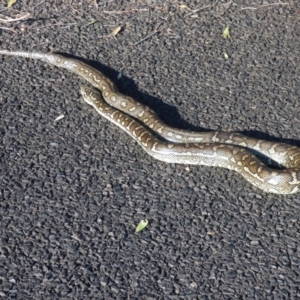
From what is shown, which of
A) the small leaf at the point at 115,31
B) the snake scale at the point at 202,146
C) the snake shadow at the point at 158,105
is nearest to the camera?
the snake scale at the point at 202,146

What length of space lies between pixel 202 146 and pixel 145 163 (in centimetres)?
72

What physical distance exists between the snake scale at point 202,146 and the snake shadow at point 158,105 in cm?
17

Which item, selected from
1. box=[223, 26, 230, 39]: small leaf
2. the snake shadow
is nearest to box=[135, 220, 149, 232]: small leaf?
the snake shadow

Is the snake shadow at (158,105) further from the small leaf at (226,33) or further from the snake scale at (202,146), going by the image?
the small leaf at (226,33)

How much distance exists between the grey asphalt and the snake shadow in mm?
24

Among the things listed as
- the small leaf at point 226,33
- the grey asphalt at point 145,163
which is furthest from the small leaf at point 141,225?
the small leaf at point 226,33

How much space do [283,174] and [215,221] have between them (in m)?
0.98

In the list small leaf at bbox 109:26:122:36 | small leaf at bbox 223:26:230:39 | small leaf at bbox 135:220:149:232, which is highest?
small leaf at bbox 223:26:230:39

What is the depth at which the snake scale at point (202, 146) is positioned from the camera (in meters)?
8.42

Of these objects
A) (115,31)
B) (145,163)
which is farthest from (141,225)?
(115,31)

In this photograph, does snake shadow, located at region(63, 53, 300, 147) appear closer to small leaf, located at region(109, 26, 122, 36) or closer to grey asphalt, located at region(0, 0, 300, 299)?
grey asphalt, located at region(0, 0, 300, 299)

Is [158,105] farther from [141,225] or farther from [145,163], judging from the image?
[141,225]

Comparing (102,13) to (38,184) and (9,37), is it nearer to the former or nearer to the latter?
(9,37)

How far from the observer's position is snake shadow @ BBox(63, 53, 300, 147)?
9.35 metres
